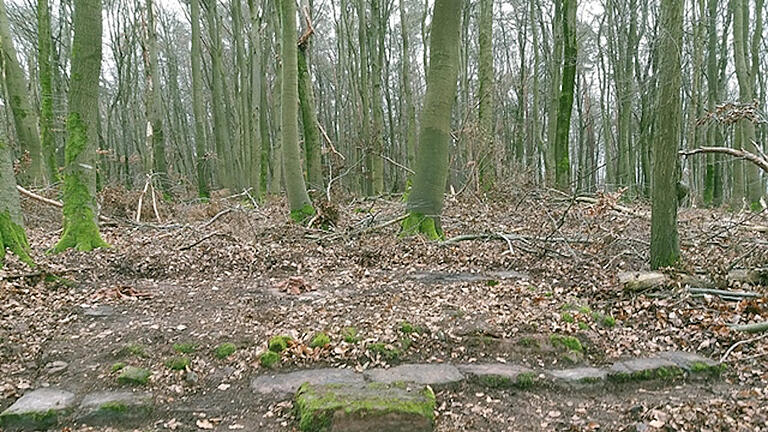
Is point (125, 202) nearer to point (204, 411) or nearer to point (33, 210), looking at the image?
point (33, 210)

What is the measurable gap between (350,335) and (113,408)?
6.22 feet

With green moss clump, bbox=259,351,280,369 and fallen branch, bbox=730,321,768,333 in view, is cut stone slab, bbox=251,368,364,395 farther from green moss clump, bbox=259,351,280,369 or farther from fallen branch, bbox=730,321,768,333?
fallen branch, bbox=730,321,768,333

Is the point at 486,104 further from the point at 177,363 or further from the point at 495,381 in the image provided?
the point at 177,363

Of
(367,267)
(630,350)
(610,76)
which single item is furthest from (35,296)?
(610,76)

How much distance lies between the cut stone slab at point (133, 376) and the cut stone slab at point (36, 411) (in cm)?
34

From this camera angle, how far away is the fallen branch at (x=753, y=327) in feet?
14.9

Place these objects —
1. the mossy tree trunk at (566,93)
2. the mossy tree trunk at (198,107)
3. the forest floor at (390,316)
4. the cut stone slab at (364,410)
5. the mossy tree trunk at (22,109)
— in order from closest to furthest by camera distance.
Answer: the cut stone slab at (364,410) → the forest floor at (390,316) → the mossy tree trunk at (22,109) → the mossy tree trunk at (566,93) → the mossy tree trunk at (198,107)

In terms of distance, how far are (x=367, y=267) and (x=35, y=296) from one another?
12.7 ft

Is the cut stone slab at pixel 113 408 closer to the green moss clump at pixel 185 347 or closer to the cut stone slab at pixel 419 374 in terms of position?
the green moss clump at pixel 185 347

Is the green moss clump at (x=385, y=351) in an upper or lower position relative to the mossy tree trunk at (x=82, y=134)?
lower

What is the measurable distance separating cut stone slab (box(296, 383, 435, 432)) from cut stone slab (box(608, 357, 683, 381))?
1653 mm

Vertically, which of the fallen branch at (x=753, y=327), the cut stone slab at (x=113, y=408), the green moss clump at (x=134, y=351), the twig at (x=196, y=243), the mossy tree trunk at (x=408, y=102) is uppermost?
the mossy tree trunk at (x=408, y=102)

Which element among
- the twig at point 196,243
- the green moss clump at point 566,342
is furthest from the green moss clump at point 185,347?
the twig at point 196,243

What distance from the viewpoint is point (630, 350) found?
462cm
